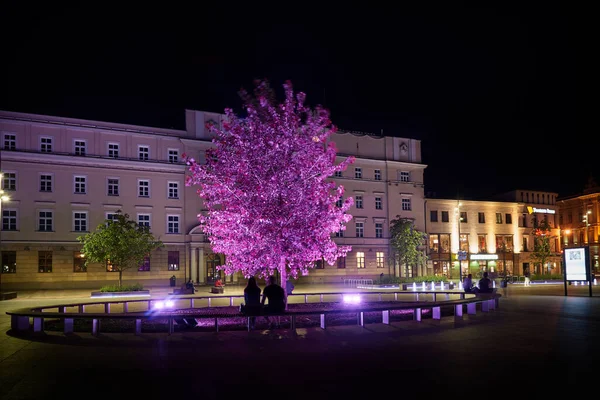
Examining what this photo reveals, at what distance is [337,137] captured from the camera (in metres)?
61.8

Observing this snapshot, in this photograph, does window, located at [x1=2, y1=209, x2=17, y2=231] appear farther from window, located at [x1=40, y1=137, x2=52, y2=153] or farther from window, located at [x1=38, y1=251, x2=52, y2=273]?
window, located at [x1=40, y1=137, x2=52, y2=153]

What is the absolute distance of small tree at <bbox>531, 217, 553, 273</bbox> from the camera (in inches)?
2692

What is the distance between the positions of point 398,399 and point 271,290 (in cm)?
886

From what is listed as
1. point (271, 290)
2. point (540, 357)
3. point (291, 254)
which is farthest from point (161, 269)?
point (540, 357)

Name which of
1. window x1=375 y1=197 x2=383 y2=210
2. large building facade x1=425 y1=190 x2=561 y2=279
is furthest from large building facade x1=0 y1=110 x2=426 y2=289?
large building facade x1=425 y1=190 x2=561 y2=279

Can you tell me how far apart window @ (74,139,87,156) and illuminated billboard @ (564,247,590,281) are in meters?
39.3

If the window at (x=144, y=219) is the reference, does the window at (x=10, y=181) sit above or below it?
above

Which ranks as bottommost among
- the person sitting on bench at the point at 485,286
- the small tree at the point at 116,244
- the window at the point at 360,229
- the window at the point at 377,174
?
the person sitting on bench at the point at 485,286

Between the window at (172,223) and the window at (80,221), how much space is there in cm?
738

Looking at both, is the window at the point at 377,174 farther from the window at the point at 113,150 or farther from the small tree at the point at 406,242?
the window at the point at 113,150

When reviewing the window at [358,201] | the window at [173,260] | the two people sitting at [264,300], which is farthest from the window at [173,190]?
the two people sitting at [264,300]

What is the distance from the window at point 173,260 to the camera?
5256 centimetres

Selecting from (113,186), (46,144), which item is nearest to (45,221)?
(113,186)

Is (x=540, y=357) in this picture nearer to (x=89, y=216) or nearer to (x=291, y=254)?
(x=291, y=254)
